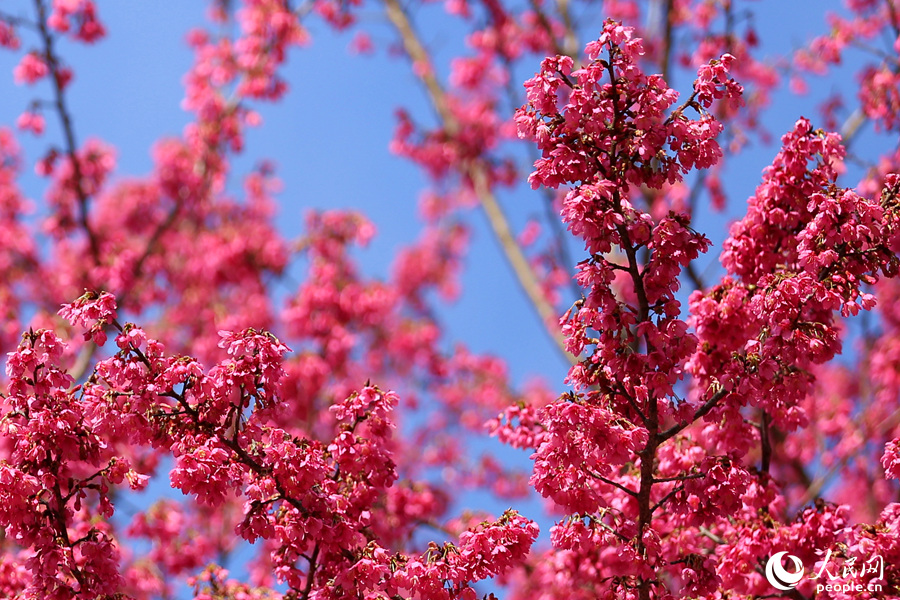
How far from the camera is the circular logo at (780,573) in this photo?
5188 mm

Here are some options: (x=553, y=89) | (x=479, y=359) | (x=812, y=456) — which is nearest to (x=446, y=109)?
(x=479, y=359)

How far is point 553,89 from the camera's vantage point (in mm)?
4570

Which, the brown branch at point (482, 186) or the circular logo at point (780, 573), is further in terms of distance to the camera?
the brown branch at point (482, 186)

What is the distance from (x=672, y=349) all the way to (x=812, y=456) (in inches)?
377

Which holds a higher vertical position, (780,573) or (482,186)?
(482,186)

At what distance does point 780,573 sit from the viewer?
5.26m

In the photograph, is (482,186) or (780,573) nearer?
(780,573)

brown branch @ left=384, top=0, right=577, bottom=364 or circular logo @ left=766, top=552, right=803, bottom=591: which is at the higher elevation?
brown branch @ left=384, top=0, right=577, bottom=364

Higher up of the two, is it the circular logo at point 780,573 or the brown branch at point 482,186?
the brown branch at point 482,186

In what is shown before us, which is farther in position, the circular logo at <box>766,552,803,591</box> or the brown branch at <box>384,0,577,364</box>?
the brown branch at <box>384,0,577,364</box>

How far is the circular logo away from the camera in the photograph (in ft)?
17.0

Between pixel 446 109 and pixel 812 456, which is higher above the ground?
pixel 446 109

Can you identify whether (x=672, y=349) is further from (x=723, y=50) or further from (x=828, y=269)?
(x=723, y=50)

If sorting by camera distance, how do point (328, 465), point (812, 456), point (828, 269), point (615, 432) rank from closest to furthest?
point (615, 432) → point (828, 269) → point (328, 465) → point (812, 456)
